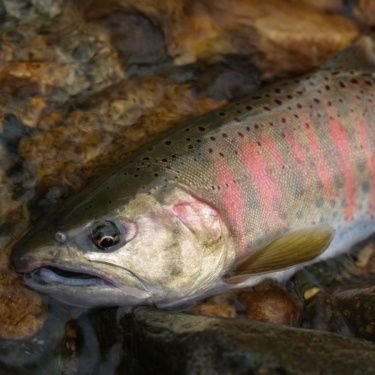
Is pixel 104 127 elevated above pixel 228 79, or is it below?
below

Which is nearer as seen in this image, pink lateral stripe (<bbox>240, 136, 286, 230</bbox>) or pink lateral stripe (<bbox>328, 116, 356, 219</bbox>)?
pink lateral stripe (<bbox>240, 136, 286, 230</bbox>)

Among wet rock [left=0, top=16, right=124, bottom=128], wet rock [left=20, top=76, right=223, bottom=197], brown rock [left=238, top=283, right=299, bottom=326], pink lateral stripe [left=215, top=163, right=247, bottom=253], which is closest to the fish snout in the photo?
wet rock [left=20, top=76, right=223, bottom=197]

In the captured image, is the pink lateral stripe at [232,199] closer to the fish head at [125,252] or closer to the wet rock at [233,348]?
the fish head at [125,252]

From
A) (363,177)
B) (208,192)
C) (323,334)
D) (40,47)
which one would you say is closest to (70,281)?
(208,192)

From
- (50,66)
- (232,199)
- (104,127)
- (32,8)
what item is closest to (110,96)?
(104,127)

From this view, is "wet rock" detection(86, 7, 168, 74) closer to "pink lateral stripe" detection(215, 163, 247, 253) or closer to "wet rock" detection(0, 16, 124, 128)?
"wet rock" detection(0, 16, 124, 128)

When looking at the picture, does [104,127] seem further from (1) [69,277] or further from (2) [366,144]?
(2) [366,144]

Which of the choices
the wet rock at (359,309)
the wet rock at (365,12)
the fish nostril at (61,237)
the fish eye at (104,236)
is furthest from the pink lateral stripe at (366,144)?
the fish nostril at (61,237)
